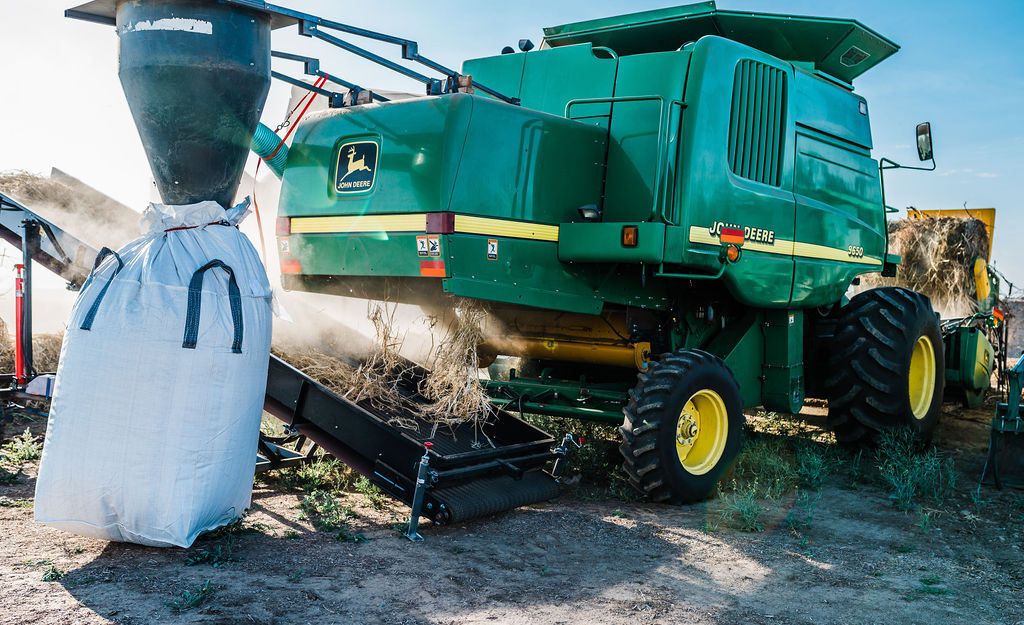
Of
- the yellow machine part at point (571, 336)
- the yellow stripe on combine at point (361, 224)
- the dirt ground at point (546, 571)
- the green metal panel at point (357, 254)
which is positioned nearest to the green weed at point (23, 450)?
the dirt ground at point (546, 571)

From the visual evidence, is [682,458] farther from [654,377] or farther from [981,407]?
[981,407]

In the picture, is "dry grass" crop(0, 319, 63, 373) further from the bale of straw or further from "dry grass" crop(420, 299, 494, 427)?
the bale of straw

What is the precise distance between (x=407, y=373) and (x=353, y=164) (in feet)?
4.28

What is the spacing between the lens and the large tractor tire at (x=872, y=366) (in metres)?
6.56

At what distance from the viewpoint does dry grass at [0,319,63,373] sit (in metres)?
7.94

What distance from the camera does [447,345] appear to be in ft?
17.4

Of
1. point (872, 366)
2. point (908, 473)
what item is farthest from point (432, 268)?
point (872, 366)

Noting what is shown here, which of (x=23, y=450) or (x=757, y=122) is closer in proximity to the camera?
(x=23, y=450)

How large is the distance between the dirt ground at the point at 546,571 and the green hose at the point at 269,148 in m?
2.26

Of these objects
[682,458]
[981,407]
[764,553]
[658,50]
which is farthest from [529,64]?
[981,407]

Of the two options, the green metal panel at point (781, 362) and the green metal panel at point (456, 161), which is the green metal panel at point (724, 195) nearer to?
the green metal panel at point (781, 362)

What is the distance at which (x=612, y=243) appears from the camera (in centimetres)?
509

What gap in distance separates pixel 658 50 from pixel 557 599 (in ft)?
14.4

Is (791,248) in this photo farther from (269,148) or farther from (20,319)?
(20,319)
